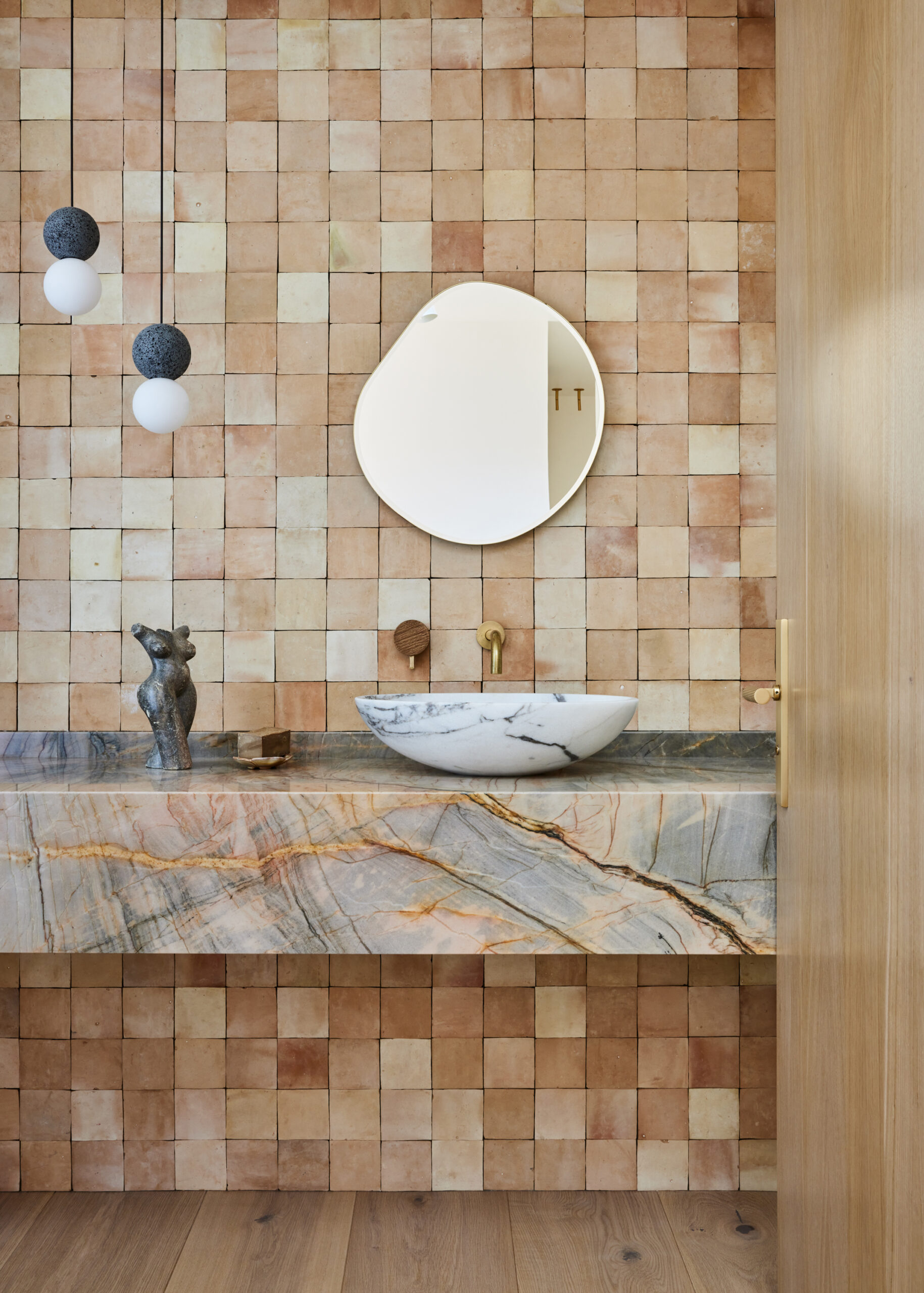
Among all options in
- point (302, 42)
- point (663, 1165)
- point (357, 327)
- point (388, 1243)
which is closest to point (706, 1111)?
point (663, 1165)

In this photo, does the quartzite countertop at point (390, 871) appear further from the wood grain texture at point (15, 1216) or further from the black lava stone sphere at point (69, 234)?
the black lava stone sphere at point (69, 234)

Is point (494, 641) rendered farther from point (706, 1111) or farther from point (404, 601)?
point (706, 1111)

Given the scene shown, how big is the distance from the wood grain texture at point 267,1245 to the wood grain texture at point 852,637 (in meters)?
0.84

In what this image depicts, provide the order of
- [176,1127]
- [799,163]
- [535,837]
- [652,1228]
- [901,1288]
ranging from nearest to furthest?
[901,1288] → [799,163] → [535,837] → [652,1228] → [176,1127]

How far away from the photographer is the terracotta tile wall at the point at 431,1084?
2.07m

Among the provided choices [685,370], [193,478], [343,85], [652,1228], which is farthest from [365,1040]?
[343,85]

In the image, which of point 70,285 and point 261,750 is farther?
point 261,750

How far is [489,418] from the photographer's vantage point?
6.99ft

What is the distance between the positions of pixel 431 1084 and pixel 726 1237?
0.65 m

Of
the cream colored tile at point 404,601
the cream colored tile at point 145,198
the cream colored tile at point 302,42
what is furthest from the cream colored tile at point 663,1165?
the cream colored tile at point 302,42

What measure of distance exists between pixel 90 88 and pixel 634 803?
6.35 ft

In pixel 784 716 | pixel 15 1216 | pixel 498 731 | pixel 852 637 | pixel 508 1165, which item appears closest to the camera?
pixel 852 637

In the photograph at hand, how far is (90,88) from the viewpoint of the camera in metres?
2.13

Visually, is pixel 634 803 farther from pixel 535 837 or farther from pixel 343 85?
pixel 343 85
